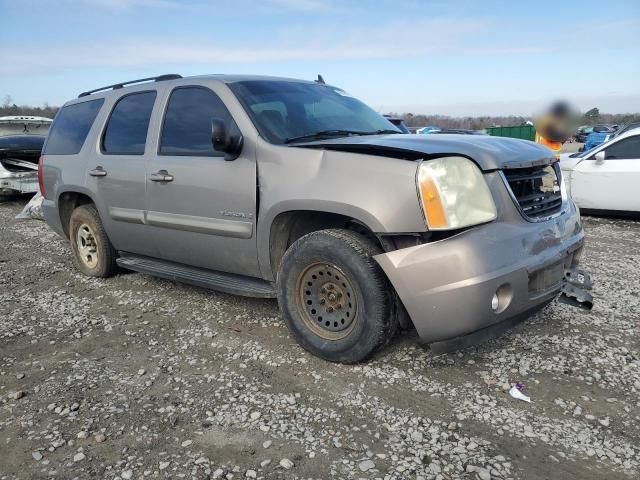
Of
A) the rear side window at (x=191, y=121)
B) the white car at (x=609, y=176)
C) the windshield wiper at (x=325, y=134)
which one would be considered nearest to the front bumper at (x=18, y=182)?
the rear side window at (x=191, y=121)

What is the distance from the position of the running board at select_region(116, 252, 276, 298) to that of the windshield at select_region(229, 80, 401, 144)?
40.0 inches

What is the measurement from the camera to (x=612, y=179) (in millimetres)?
8062

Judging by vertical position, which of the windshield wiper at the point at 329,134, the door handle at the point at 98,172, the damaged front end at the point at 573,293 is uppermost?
the windshield wiper at the point at 329,134

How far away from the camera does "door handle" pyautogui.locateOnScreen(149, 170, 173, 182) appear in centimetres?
397

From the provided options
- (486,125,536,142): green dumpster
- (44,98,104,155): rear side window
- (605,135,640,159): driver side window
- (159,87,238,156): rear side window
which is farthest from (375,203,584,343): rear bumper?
(486,125,536,142): green dumpster

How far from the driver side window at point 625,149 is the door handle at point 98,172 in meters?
7.42

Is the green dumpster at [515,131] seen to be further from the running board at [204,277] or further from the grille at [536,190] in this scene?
the running board at [204,277]

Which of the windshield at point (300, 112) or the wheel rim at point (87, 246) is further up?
the windshield at point (300, 112)

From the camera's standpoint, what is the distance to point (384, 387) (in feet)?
9.78

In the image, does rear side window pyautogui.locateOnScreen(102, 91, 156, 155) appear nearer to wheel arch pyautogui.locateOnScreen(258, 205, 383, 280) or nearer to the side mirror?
the side mirror

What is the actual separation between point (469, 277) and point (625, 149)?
692 cm

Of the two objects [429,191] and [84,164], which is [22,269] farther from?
[429,191]

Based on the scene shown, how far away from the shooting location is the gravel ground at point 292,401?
2.34 meters

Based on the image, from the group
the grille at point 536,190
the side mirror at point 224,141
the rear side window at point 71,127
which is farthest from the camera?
the rear side window at point 71,127
